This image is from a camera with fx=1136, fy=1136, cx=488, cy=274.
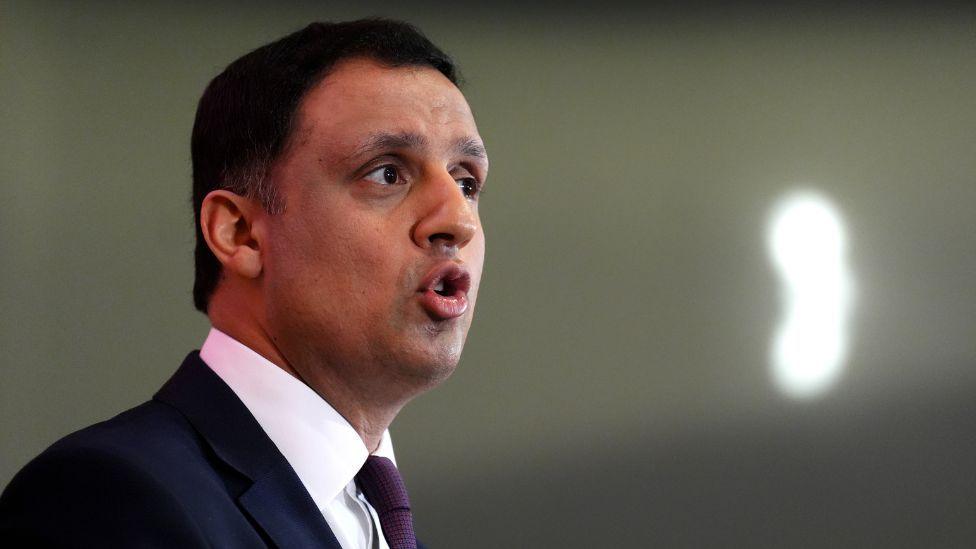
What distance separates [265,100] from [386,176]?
0.14 metres

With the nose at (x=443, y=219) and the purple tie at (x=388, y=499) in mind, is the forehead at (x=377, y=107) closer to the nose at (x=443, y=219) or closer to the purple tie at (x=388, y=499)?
the nose at (x=443, y=219)

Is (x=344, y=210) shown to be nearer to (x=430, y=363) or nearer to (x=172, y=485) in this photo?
(x=430, y=363)

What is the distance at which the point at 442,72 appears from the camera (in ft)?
3.57

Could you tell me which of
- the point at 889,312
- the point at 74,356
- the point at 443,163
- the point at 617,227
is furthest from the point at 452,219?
the point at 889,312

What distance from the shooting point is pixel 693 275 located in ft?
6.14

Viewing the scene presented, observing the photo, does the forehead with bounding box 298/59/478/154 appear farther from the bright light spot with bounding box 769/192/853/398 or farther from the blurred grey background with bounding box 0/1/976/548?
the bright light spot with bounding box 769/192/853/398

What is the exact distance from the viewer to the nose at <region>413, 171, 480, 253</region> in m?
0.95

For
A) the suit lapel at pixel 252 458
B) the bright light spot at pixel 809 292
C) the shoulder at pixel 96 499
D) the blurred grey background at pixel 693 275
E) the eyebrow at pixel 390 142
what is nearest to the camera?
the shoulder at pixel 96 499

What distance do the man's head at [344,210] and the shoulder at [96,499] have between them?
194 millimetres

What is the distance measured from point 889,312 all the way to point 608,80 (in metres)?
0.61

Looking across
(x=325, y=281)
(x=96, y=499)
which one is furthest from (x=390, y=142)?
(x=96, y=499)

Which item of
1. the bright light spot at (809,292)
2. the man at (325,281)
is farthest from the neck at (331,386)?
the bright light spot at (809,292)

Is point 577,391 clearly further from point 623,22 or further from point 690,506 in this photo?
point 623,22

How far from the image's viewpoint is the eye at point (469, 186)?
1.05 m
